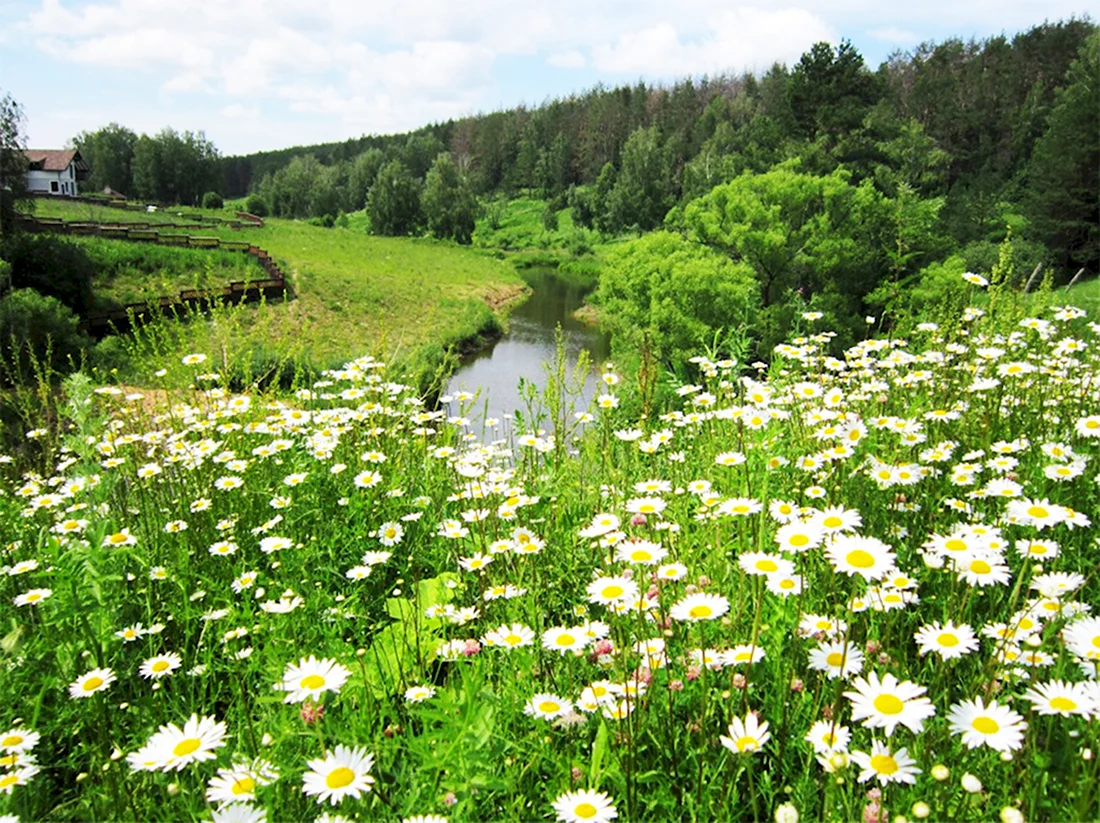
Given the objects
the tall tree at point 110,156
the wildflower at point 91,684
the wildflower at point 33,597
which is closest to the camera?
the wildflower at point 91,684

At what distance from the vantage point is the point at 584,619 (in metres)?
2.26

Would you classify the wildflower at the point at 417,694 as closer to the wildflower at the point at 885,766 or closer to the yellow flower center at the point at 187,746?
the yellow flower center at the point at 187,746

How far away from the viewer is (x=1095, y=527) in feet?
9.06

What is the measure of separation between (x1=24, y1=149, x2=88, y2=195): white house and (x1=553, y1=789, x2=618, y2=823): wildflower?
62490mm

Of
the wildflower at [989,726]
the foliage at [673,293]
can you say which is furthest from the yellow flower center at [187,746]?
the foliage at [673,293]

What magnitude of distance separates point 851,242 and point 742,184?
4.45m

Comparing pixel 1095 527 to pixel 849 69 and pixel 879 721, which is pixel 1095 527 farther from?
pixel 849 69

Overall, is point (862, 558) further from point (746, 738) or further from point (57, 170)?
point (57, 170)

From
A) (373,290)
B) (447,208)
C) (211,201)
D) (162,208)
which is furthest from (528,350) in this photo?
(211,201)

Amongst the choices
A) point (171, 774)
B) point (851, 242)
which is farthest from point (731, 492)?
point (851, 242)

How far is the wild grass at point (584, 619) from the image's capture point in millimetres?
1517

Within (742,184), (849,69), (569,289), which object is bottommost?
(569,289)

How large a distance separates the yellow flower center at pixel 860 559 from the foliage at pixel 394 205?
80.6 meters

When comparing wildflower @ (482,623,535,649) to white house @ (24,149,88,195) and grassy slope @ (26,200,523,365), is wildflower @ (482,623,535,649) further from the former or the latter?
white house @ (24,149,88,195)
